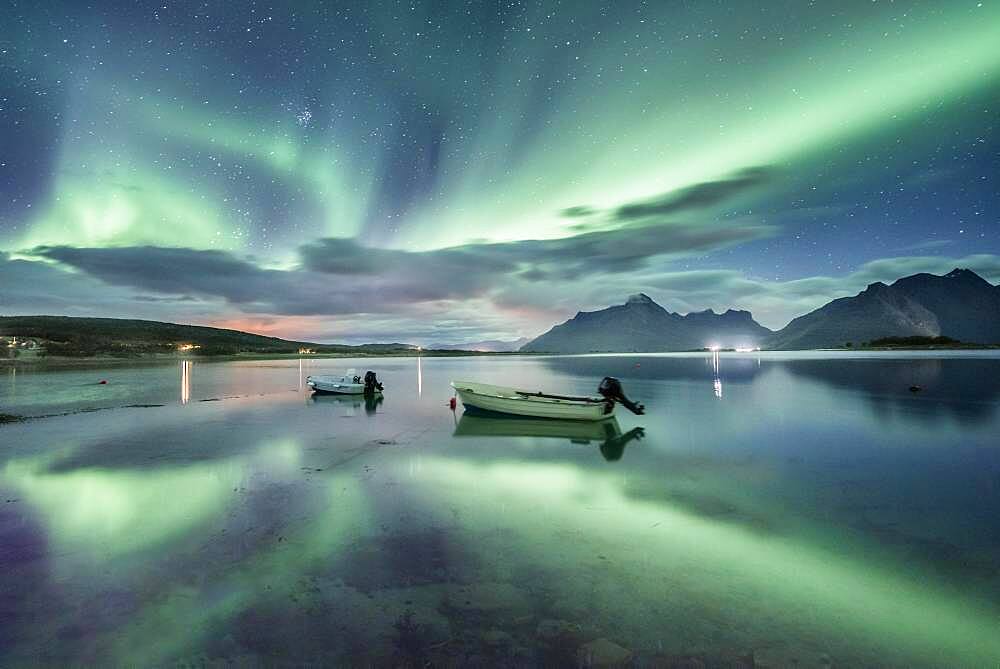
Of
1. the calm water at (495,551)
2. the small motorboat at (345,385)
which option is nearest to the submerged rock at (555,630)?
the calm water at (495,551)

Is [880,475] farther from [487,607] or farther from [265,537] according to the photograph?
[265,537]

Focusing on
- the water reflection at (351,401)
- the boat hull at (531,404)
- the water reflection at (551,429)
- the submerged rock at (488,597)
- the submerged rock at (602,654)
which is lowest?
the water reflection at (551,429)

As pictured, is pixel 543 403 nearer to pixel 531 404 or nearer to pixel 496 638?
pixel 531 404

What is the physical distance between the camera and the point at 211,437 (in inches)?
897

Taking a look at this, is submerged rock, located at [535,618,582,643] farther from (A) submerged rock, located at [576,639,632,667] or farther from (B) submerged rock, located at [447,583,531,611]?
(B) submerged rock, located at [447,583,531,611]

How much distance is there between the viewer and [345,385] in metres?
45.8

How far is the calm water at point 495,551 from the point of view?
21.4 feet

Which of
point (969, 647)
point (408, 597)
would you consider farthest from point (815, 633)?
point (408, 597)

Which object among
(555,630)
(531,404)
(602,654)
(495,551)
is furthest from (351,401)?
(602,654)

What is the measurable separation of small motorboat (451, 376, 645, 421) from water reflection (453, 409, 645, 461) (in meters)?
0.53

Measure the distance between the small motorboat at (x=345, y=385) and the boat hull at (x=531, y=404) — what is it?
16.7 metres

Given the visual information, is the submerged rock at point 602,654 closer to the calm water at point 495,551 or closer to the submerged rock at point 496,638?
the calm water at point 495,551

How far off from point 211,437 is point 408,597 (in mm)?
19822

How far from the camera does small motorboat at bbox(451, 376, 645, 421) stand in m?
27.8
